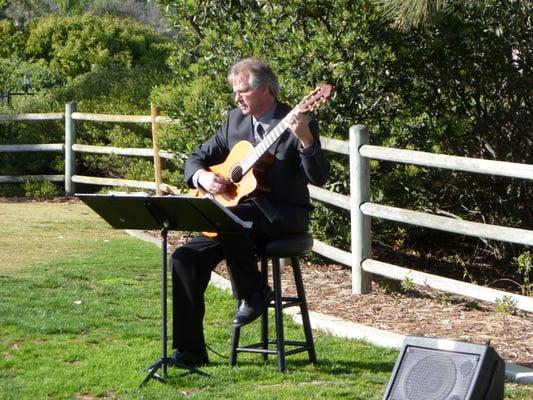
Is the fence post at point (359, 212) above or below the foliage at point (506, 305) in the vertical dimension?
above

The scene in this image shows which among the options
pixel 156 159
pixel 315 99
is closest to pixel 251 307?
pixel 315 99

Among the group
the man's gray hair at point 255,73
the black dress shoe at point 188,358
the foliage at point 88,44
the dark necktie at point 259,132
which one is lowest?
the black dress shoe at point 188,358

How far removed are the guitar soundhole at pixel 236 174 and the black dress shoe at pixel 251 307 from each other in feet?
2.17

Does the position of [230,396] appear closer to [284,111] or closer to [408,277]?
[284,111]

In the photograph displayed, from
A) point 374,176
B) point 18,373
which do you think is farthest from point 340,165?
point 18,373

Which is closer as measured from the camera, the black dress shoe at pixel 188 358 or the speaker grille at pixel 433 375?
the speaker grille at pixel 433 375

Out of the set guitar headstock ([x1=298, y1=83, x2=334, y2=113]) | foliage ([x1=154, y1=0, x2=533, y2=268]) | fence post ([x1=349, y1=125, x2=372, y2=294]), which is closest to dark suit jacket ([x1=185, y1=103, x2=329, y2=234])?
guitar headstock ([x1=298, y1=83, x2=334, y2=113])

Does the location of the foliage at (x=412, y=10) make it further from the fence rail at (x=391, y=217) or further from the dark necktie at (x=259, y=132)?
the dark necktie at (x=259, y=132)

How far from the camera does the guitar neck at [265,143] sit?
20.9 ft

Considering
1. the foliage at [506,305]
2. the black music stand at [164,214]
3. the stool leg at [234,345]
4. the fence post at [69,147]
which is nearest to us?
the black music stand at [164,214]

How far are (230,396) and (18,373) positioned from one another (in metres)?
1.37

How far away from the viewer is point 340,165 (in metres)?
10.2

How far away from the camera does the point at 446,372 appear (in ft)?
16.6

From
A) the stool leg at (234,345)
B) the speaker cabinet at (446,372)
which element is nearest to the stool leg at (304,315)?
the stool leg at (234,345)
